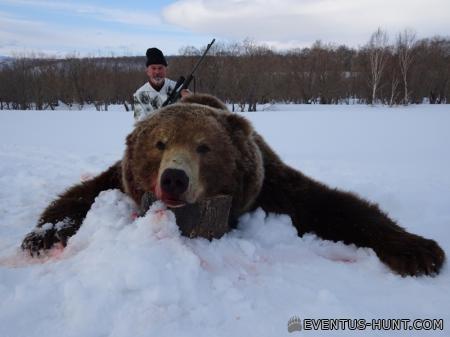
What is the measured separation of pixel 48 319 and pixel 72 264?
1.41 feet

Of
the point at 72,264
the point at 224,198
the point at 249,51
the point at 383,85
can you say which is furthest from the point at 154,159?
the point at 249,51

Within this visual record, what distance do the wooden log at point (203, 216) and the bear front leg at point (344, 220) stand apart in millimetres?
562

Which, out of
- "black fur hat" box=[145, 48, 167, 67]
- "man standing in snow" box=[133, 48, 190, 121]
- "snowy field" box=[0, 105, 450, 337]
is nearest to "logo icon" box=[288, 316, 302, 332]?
"snowy field" box=[0, 105, 450, 337]

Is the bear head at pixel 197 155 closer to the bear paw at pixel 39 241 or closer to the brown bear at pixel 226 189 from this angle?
the brown bear at pixel 226 189

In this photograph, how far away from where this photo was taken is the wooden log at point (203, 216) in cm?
218

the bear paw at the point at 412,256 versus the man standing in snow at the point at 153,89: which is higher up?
the man standing in snow at the point at 153,89

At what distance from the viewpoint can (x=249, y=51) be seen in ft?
156

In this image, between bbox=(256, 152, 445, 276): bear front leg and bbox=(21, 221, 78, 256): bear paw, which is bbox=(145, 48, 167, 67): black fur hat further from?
bbox=(21, 221, 78, 256): bear paw

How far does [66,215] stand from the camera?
2.75 metres

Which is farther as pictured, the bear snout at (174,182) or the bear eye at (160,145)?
the bear eye at (160,145)

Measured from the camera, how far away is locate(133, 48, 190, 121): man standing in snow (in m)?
4.96

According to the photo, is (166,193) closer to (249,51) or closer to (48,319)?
(48,319)

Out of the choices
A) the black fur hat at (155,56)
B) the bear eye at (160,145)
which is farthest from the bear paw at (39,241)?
the black fur hat at (155,56)

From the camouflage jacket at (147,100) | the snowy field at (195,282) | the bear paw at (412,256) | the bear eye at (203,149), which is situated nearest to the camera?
the snowy field at (195,282)
